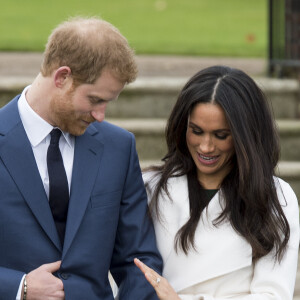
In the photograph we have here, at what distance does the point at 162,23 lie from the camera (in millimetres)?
12961

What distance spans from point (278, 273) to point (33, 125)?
1.11 meters

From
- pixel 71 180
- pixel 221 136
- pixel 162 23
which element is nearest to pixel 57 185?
pixel 71 180

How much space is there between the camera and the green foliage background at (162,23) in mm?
10266

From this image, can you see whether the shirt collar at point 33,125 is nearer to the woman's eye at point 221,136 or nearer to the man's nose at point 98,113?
the man's nose at point 98,113

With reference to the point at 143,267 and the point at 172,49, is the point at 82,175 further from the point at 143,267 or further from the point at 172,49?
the point at 172,49

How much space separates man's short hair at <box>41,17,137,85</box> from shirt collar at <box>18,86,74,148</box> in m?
0.19

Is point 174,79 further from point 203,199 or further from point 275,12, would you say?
point 203,199

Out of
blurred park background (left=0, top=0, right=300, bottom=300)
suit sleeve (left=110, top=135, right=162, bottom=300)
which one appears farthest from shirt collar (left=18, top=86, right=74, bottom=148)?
blurred park background (left=0, top=0, right=300, bottom=300)

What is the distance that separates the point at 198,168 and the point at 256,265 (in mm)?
463

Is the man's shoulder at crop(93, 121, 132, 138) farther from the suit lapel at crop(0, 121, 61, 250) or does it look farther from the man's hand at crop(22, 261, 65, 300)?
the man's hand at crop(22, 261, 65, 300)

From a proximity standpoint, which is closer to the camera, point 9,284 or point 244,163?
point 9,284

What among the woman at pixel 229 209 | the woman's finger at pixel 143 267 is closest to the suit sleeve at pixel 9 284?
the woman's finger at pixel 143 267

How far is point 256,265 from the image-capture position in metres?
3.46

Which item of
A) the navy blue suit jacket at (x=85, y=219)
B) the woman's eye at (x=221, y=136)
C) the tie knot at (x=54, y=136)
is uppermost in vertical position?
the tie knot at (x=54, y=136)
